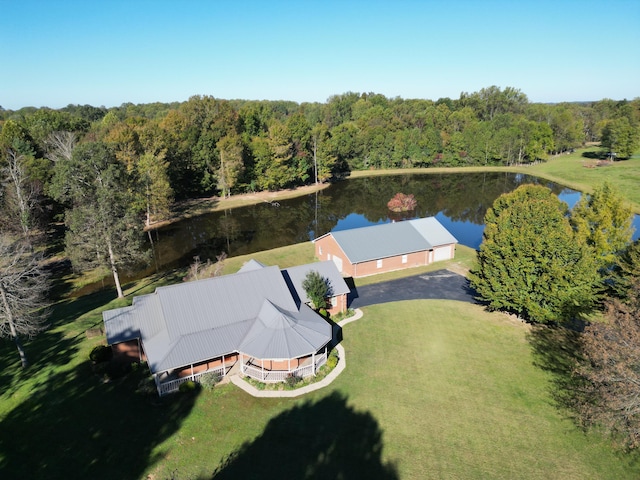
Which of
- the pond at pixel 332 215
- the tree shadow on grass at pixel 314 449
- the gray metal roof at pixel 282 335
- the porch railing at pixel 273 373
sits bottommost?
the pond at pixel 332 215

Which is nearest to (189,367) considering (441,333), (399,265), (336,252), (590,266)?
(441,333)

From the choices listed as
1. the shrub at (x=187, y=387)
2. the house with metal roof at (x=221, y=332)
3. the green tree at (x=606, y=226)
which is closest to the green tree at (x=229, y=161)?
the house with metal roof at (x=221, y=332)

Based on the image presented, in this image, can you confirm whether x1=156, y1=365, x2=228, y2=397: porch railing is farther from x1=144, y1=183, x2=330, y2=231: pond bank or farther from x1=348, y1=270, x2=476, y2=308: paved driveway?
x1=144, y1=183, x2=330, y2=231: pond bank

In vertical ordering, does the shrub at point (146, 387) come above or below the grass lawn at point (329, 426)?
above

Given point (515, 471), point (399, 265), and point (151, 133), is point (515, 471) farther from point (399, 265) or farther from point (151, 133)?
point (151, 133)

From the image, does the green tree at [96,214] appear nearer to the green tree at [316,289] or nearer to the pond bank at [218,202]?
the green tree at [316,289]

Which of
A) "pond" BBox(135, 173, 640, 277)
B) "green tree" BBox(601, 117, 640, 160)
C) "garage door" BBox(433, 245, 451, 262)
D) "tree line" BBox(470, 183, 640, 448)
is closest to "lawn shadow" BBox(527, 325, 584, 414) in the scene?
"tree line" BBox(470, 183, 640, 448)

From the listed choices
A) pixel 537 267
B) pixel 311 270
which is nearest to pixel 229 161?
pixel 311 270
